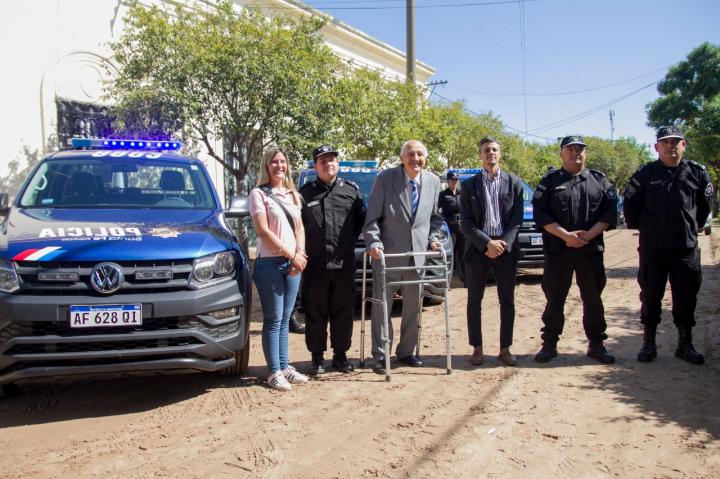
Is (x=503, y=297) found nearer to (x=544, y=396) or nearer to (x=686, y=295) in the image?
(x=544, y=396)

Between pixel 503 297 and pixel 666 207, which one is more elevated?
pixel 666 207

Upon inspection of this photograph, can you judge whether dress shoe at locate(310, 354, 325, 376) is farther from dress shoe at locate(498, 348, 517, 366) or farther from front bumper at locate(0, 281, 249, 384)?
dress shoe at locate(498, 348, 517, 366)

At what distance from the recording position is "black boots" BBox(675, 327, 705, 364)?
16.7 ft

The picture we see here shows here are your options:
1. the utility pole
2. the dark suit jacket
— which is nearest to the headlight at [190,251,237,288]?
the dark suit jacket

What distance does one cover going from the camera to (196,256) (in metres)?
4.14

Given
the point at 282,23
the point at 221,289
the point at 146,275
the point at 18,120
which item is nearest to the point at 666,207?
the point at 221,289

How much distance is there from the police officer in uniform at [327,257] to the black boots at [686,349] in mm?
2955

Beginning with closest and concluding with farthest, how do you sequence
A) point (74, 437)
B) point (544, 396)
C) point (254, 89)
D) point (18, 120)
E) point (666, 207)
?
point (74, 437)
point (544, 396)
point (666, 207)
point (254, 89)
point (18, 120)

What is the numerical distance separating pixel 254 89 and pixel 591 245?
269 inches

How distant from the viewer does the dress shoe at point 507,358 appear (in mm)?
5246

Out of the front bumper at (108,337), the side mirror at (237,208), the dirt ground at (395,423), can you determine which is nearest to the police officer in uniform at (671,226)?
the dirt ground at (395,423)

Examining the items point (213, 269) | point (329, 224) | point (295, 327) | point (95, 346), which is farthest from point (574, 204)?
point (95, 346)

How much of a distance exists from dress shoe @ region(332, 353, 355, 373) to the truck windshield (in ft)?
5.70

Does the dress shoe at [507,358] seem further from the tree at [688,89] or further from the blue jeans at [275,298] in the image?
the tree at [688,89]
